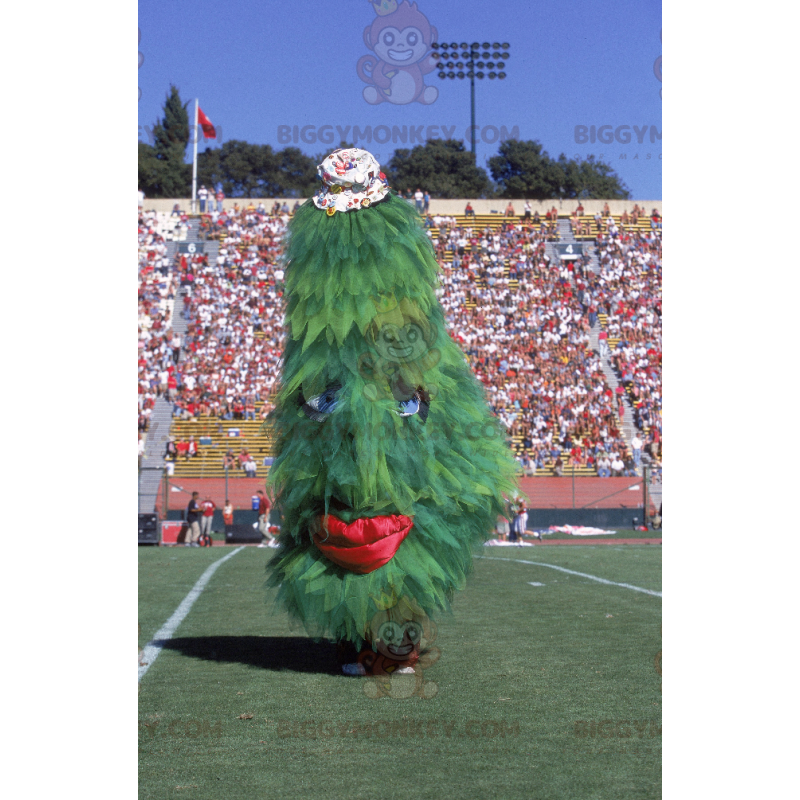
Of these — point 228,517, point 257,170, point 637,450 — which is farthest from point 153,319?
point 637,450

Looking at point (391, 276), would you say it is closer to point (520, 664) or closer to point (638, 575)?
point (520, 664)

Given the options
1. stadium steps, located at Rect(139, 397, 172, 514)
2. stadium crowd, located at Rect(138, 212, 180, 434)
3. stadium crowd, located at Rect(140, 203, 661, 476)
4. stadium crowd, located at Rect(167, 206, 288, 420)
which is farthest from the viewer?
stadium crowd, located at Rect(138, 212, 180, 434)

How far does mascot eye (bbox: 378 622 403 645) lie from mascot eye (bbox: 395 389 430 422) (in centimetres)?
130

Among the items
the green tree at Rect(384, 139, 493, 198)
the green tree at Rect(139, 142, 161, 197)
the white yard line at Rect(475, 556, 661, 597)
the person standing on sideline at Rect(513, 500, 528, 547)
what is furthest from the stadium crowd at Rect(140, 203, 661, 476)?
the white yard line at Rect(475, 556, 661, 597)

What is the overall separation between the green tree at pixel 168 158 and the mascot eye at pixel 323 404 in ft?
114

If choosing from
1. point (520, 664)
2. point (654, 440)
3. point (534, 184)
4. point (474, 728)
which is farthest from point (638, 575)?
point (534, 184)

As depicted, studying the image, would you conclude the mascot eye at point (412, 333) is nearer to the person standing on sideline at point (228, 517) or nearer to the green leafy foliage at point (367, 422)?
the green leafy foliage at point (367, 422)

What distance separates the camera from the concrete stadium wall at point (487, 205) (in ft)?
113

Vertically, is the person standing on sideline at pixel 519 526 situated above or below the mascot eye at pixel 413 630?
below

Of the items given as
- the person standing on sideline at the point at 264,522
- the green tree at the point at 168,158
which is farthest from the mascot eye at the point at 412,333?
the green tree at the point at 168,158

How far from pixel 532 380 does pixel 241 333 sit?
28.5 feet

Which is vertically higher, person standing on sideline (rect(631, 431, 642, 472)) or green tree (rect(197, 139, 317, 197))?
green tree (rect(197, 139, 317, 197))

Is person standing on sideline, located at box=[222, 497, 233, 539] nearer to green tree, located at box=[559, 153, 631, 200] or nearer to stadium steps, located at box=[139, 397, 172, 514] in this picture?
stadium steps, located at box=[139, 397, 172, 514]

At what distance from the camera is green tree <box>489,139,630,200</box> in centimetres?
4084
